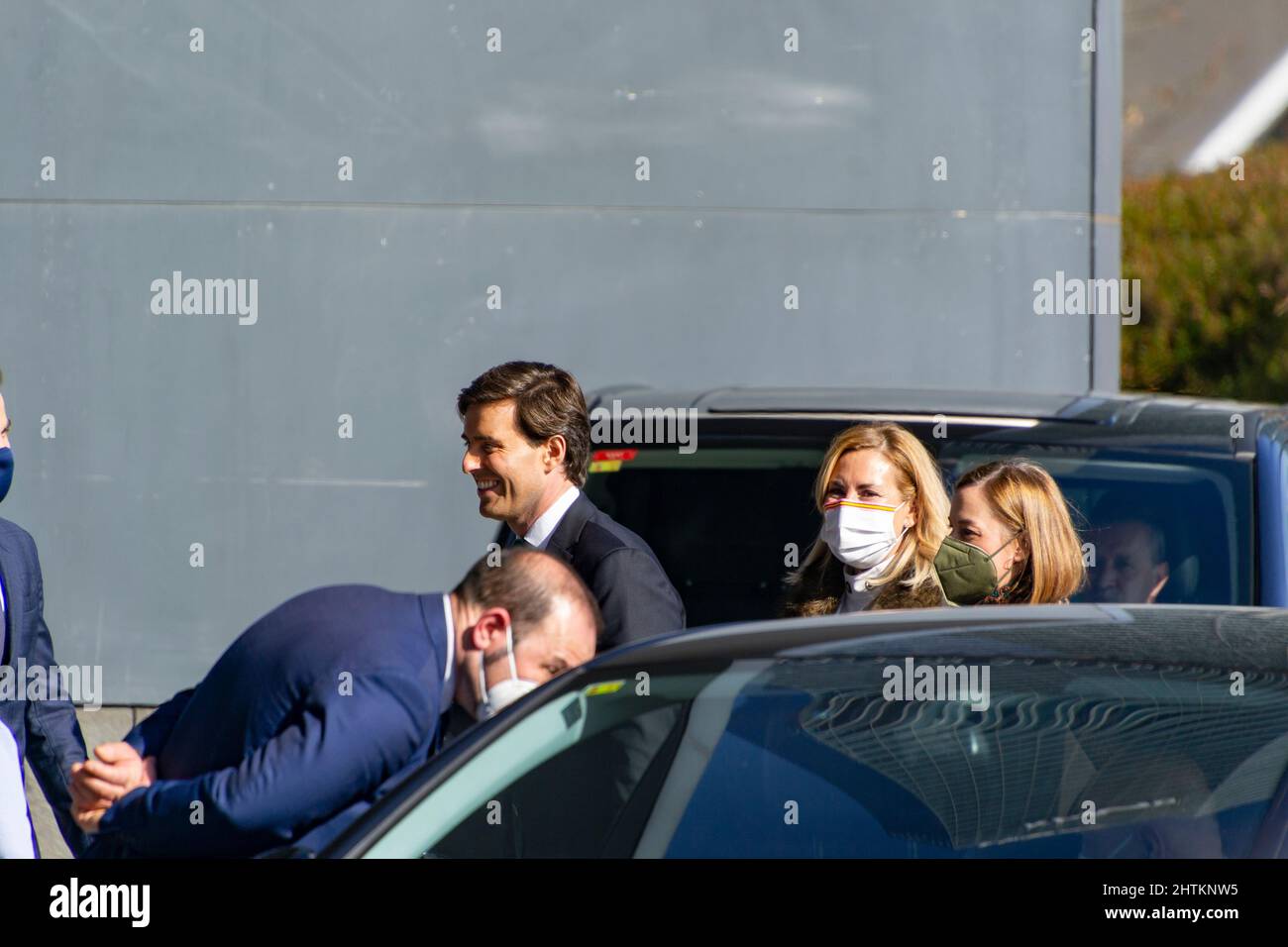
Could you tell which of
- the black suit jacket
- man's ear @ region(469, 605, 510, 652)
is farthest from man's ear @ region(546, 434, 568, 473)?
man's ear @ region(469, 605, 510, 652)

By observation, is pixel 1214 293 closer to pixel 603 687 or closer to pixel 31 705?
pixel 31 705

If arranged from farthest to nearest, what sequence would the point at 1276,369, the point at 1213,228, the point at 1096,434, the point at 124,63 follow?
the point at 1213,228 → the point at 1276,369 → the point at 124,63 → the point at 1096,434

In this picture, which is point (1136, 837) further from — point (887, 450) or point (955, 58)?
point (955, 58)

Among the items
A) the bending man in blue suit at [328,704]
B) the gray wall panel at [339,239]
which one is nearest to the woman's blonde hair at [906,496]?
the bending man in blue suit at [328,704]

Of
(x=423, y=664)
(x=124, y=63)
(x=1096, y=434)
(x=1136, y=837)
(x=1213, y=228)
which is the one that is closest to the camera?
(x=1136, y=837)

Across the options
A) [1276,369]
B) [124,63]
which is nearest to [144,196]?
[124,63]

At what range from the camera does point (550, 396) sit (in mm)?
3742

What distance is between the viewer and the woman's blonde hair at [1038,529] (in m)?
3.63

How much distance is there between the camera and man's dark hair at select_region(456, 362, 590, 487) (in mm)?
3711

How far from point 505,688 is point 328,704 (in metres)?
0.31

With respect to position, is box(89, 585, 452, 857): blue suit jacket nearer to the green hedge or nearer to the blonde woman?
the blonde woman

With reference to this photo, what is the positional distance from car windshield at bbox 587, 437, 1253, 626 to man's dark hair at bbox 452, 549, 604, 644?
140 centimetres

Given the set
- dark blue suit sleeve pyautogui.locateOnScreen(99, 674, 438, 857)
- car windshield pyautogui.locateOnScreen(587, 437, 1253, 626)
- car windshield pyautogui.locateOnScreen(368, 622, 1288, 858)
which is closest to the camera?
car windshield pyautogui.locateOnScreen(368, 622, 1288, 858)

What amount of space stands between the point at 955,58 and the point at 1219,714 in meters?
5.17
